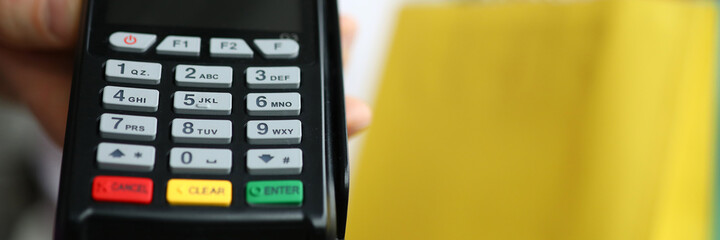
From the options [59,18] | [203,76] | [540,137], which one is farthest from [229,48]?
[540,137]

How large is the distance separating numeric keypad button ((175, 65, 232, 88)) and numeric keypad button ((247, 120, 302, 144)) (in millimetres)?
Answer: 26

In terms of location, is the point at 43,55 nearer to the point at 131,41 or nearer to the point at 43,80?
the point at 43,80

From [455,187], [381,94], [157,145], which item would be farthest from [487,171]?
[157,145]

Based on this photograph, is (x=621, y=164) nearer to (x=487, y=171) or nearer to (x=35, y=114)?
(x=487, y=171)

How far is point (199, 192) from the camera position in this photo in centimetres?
26

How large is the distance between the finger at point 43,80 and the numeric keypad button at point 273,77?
6.9 inches

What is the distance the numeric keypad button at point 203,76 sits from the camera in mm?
A: 293

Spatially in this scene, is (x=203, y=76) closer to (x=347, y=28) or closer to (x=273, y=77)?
(x=273, y=77)

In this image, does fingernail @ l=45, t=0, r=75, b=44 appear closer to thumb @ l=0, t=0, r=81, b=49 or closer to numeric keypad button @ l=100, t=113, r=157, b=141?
thumb @ l=0, t=0, r=81, b=49

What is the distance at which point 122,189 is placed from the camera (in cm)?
25

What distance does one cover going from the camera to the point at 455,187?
18.0 inches

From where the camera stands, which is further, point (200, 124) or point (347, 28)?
point (347, 28)

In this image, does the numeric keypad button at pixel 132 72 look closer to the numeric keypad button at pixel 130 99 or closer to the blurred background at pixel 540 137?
the numeric keypad button at pixel 130 99

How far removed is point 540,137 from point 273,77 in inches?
9.2
